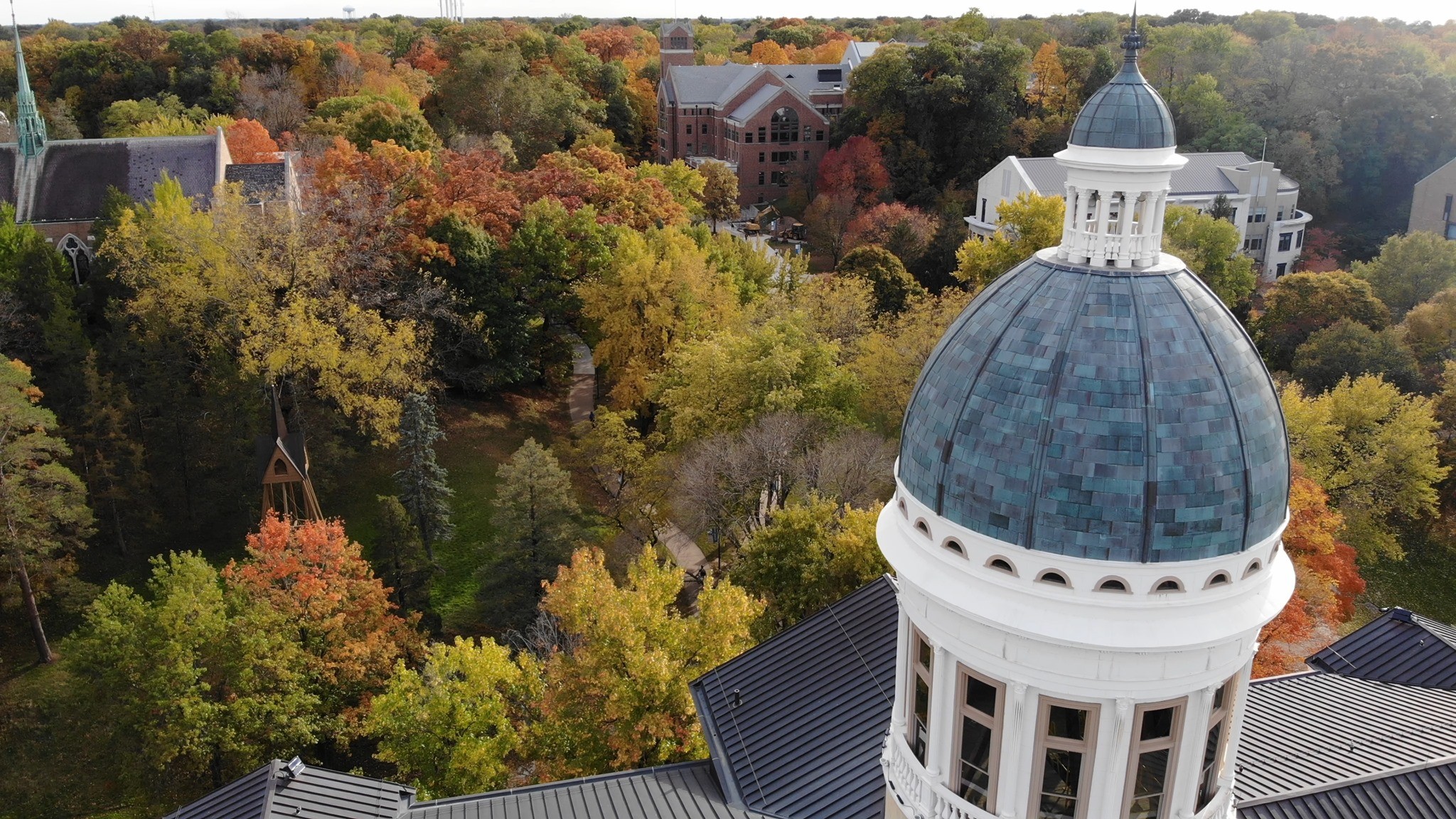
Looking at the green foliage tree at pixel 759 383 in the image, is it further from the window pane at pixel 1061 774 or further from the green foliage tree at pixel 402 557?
the window pane at pixel 1061 774

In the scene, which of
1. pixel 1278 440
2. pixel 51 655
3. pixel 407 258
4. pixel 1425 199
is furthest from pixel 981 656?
pixel 1425 199

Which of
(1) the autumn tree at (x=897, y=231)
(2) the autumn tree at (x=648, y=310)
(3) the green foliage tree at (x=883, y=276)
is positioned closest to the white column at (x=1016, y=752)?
(2) the autumn tree at (x=648, y=310)

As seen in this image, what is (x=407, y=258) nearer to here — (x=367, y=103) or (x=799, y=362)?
(x=799, y=362)

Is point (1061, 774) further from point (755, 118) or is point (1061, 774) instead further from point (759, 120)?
point (759, 120)

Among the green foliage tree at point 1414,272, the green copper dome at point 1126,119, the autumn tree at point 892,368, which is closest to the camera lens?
the green copper dome at point 1126,119

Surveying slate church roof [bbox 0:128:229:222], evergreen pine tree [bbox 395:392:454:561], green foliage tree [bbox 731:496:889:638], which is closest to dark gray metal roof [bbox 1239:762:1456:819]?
green foliage tree [bbox 731:496:889:638]
